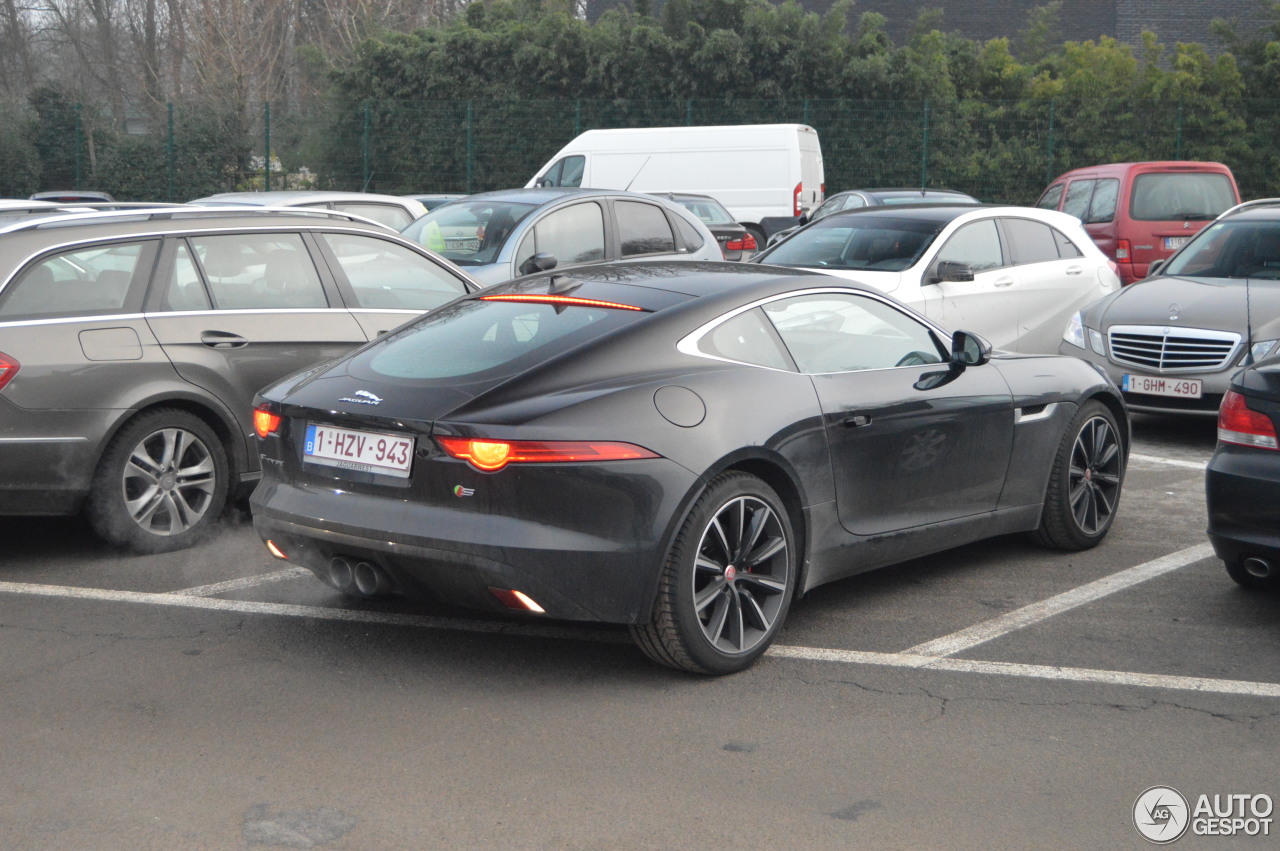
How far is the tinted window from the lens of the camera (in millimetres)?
11148

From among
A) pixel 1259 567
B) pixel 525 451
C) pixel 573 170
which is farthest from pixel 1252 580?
pixel 573 170

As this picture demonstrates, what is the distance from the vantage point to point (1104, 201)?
17828mm

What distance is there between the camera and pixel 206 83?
33.3m

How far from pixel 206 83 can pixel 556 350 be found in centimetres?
3096

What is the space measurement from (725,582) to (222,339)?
315cm

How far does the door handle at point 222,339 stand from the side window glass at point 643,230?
515cm

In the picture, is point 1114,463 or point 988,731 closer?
point 988,731

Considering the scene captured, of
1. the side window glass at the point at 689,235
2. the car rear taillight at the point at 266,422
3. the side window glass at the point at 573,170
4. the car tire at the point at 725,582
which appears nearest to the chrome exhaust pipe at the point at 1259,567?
the car tire at the point at 725,582

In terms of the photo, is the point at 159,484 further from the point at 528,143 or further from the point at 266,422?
the point at 528,143

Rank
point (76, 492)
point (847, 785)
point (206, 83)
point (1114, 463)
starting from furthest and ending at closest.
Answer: point (206, 83), point (1114, 463), point (76, 492), point (847, 785)

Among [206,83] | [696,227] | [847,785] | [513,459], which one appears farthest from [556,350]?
[206,83]

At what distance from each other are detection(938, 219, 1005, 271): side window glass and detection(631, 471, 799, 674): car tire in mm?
6410

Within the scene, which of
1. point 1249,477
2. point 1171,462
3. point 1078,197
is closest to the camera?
point 1249,477

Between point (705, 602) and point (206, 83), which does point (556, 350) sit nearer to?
point (705, 602)
